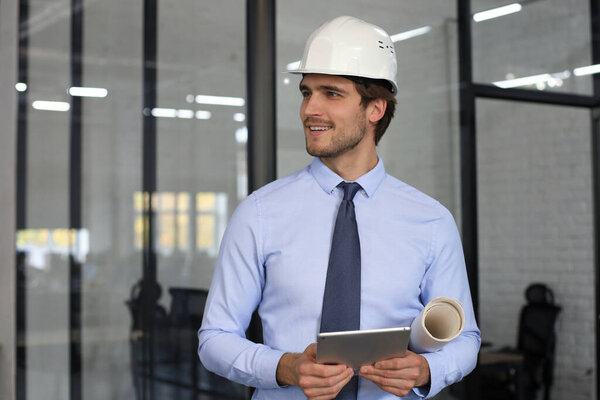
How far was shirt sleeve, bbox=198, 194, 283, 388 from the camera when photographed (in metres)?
1.55

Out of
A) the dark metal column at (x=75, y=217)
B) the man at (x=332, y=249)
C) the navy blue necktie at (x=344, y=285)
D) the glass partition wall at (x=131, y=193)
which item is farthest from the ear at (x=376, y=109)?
the dark metal column at (x=75, y=217)

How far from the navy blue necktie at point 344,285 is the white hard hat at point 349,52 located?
1.12 feet

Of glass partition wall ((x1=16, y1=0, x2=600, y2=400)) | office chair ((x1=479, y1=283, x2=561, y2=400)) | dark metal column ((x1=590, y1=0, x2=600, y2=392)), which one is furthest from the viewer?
office chair ((x1=479, y1=283, x2=561, y2=400))

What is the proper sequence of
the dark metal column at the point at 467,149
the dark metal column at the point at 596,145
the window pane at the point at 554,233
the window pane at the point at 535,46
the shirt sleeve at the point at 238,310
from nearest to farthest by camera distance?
1. the shirt sleeve at the point at 238,310
2. the dark metal column at the point at 467,149
3. the window pane at the point at 535,46
4. the dark metal column at the point at 596,145
5. the window pane at the point at 554,233

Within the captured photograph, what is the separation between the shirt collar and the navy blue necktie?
0.10 metres

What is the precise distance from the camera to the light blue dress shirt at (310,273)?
1603 millimetres

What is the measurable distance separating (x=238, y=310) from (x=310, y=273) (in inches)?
7.0

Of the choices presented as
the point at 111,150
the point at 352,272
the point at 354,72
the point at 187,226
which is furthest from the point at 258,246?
the point at 111,150

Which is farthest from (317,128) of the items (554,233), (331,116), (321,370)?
(554,233)

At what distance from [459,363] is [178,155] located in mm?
1649

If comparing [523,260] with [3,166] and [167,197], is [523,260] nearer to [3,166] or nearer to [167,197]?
[167,197]

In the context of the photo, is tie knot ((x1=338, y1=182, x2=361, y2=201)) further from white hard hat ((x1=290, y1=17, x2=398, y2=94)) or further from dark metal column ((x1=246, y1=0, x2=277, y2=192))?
dark metal column ((x1=246, y1=0, x2=277, y2=192))

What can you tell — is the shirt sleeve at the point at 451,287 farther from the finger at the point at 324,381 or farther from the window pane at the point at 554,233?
the window pane at the point at 554,233

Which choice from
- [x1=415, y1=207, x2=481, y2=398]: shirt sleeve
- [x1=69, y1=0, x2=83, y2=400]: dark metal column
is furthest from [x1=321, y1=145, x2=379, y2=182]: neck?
[x1=69, y1=0, x2=83, y2=400]: dark metal column
